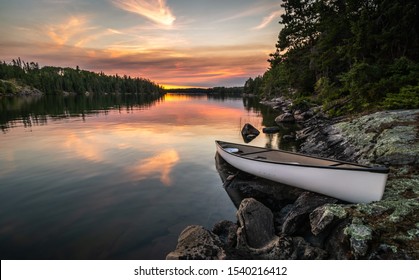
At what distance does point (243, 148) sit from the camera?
15391 mm

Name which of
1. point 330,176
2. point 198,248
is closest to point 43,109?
point 198,248

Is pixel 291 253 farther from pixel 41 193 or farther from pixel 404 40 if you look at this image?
pixel 404 40

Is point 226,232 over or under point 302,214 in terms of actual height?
under

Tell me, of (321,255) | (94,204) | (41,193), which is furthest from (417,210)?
(41,193)

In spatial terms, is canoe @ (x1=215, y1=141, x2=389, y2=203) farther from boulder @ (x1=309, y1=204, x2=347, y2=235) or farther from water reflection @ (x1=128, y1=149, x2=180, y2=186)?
water reflection @ (x1=128, y1=149, x2=180, y2=186)

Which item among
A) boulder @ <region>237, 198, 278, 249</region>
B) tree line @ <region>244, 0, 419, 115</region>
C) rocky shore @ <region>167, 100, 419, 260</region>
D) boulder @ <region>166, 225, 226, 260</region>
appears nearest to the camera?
rocky shore @ <region>167, 100, 419, 260</region>

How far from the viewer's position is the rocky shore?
5.54m

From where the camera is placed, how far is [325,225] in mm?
6352

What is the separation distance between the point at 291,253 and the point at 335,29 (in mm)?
28547

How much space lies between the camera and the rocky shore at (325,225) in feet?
18.2

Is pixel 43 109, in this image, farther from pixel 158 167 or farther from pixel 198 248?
pixel 198 248

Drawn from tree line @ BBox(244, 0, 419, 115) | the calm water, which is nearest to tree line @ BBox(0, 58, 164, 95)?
the calm water

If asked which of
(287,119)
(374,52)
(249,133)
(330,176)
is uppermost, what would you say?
(374,52)

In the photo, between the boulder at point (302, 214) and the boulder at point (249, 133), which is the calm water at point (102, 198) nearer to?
the boulder at point (302, 214)
